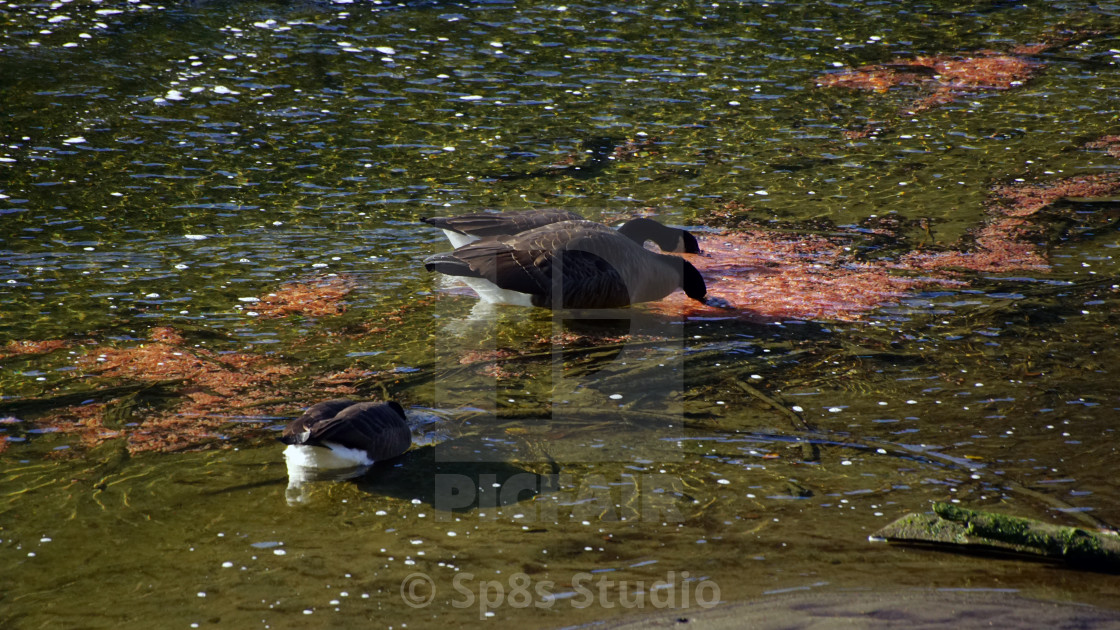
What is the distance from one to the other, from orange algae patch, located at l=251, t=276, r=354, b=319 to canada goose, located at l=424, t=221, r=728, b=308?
3.05 ft

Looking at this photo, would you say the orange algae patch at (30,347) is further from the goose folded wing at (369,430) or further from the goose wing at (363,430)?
the goose folded wing at (369,430)

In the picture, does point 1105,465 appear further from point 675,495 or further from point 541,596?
point 541,596

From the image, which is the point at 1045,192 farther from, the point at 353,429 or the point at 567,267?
the point at 353,429

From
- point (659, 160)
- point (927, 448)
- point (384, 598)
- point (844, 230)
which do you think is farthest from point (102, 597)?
point (659, 160)

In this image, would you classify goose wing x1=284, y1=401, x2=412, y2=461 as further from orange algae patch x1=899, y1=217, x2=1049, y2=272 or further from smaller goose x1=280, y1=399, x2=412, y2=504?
orange algae patch x1=899, y1=217, x2=1049, y2=272

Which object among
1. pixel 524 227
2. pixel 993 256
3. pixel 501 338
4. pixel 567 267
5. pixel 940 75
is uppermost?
pixel 940 75

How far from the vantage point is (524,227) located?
909cm

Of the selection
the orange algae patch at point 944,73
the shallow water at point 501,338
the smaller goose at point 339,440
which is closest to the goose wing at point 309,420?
the smaller goose at point 339,440

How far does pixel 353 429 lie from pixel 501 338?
8.73ft

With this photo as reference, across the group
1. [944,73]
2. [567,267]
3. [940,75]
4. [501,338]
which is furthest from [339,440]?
[944,73]

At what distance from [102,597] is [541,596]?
210cm

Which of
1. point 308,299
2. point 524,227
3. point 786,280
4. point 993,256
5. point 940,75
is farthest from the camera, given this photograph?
point 940,75

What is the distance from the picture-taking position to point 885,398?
282 inches

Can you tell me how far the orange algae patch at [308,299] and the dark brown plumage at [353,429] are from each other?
2.32 meters
